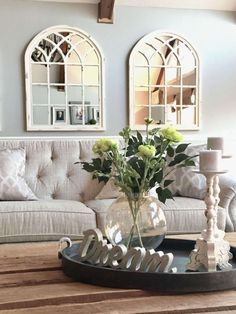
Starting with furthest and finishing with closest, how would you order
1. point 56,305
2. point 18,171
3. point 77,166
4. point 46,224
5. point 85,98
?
1. point 85,98
2. point 77,166
3. point 18,171
4. point 46,224
5. point 56,305

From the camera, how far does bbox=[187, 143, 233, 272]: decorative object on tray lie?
4.63 ft

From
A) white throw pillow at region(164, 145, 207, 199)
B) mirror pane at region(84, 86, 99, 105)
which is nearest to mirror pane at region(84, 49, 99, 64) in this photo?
mirror pane at region(84, 86, 99, 105)

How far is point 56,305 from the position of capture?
3.96 ft

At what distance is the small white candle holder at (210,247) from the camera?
142cm

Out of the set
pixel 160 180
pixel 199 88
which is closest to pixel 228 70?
pixel 199 88

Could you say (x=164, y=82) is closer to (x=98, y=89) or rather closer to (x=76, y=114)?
(x=98, y=89)

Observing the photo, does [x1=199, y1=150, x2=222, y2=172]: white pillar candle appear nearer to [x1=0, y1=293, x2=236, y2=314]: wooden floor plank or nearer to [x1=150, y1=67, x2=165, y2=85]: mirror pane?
[x1=0, y1=293, x2=236, y2=314]: wooden floor plank

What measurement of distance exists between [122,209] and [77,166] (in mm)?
1848

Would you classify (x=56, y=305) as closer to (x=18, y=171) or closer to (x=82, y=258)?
(x=82, y=258)

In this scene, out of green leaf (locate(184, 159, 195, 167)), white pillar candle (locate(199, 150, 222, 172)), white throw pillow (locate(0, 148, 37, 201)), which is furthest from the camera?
white throw pillow (locate(0, 148, 37, 201))

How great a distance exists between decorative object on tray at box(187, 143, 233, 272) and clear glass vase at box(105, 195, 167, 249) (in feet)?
0.55

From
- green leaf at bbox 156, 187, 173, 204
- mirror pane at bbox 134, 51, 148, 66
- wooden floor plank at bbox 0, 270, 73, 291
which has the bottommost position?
wooden floor plank at bbox 0, 270, 73, 291

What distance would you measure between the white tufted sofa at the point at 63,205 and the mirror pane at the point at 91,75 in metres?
0.92

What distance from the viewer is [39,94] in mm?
4070
